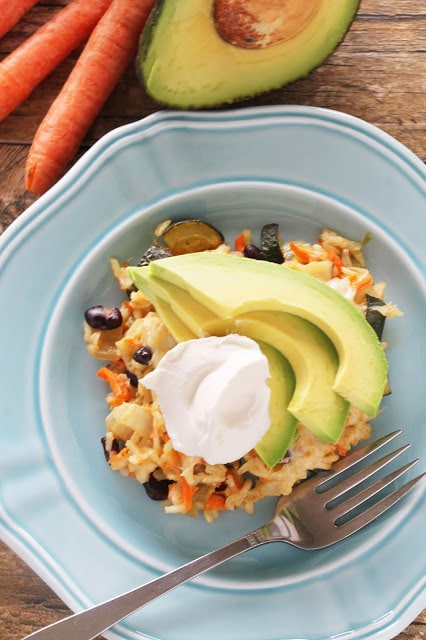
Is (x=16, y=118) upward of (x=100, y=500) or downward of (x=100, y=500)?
upward

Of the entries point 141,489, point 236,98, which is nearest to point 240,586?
point 141,489

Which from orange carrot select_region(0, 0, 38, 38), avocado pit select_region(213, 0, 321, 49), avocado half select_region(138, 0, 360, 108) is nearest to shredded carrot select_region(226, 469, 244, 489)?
avocado half select_region(138, 0, 360, 108)

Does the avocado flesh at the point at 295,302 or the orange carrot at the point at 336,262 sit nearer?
the avocado flesh at the point at 295,302

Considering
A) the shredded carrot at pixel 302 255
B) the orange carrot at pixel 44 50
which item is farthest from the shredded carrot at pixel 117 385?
the orange carrot at pixel 44 50

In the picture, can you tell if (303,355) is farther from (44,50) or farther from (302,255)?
(44,50)

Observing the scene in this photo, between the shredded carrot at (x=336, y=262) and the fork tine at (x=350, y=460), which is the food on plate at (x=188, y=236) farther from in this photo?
the fork tine at (x=350, y=460)

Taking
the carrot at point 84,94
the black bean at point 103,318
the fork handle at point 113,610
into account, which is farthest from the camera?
the carrot at point 84,94

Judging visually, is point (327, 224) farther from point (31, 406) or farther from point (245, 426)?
point (31, 406)
